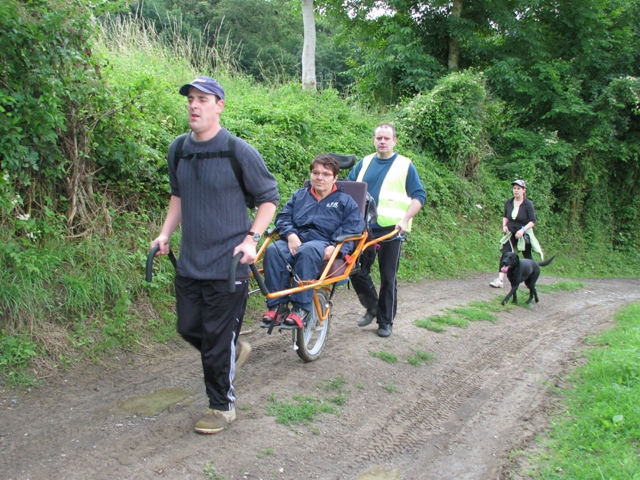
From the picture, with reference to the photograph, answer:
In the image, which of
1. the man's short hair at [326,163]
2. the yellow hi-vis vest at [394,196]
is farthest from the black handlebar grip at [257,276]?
the yellow hi-vis vest at [394,196]

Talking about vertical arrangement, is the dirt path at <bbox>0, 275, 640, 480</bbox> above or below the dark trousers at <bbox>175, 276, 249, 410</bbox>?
below

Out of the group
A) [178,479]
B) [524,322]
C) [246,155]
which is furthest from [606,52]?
[178,479]

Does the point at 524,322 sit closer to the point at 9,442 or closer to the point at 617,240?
the point at 9,442

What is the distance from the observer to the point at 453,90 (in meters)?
16.1

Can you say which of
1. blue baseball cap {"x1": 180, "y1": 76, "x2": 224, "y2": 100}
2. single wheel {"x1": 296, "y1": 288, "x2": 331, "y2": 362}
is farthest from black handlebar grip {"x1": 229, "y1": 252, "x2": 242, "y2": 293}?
single wheel {"x1": 296, "y1": 288, "x2": 331, "y2": 362}

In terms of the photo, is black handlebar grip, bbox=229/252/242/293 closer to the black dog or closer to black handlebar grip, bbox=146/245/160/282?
black handlebar grip, bbox=146/245/160/282

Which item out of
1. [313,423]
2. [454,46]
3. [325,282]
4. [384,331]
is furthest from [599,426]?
[454,46]

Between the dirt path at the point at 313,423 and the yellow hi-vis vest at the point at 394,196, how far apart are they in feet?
4.64

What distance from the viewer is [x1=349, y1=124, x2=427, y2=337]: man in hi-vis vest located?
659 cm

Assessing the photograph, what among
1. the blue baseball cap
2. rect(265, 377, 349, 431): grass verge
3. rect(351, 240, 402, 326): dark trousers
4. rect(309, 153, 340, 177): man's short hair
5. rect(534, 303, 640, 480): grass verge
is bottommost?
rect(534, 303, 640, 480): grass verge

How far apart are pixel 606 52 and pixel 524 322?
14162 millimetres

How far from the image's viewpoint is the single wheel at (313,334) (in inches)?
213

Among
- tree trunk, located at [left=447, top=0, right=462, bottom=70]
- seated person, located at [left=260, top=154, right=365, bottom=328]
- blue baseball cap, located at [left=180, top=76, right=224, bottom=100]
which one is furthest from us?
tree trunk, located at [left=447, top=0, right=462, bottom=70]

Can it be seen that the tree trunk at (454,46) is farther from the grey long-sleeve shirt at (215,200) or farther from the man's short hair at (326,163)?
the grey long-sleeve shirt at (215,200)
